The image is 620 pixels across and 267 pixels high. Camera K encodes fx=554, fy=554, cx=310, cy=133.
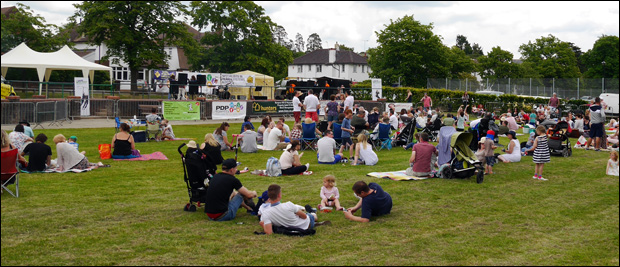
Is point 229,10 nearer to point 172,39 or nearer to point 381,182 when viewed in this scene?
point 172,39

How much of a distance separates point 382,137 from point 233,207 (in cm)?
1021

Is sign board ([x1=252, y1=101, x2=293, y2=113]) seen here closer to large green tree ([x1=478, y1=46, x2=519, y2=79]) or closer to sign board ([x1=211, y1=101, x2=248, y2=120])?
sign board ([x1=211, y1=101, x2=248, y2=120])

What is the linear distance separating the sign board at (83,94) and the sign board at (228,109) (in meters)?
6.36

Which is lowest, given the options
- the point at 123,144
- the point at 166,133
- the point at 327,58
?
the point at 123,144

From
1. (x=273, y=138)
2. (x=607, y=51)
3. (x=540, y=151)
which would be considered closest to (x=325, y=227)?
(x=607, y=51)

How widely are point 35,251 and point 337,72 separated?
84293mm

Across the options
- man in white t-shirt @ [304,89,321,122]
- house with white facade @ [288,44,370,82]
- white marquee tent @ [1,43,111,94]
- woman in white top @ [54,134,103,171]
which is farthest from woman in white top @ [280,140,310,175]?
house with white facade @ [288,44,370,82]

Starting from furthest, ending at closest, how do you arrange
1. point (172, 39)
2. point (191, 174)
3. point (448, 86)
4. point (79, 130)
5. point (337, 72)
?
point (337, 72), point (448, 86), point (172, 39), point (79, 130), point (191, 174)

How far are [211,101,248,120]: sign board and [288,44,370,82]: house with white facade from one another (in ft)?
190

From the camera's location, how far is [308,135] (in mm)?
17797

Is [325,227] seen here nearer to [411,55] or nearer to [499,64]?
[411,55]

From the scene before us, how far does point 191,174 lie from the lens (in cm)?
935

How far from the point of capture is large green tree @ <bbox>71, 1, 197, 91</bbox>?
41.2 metres

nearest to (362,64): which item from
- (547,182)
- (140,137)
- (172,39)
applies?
(172,39)
